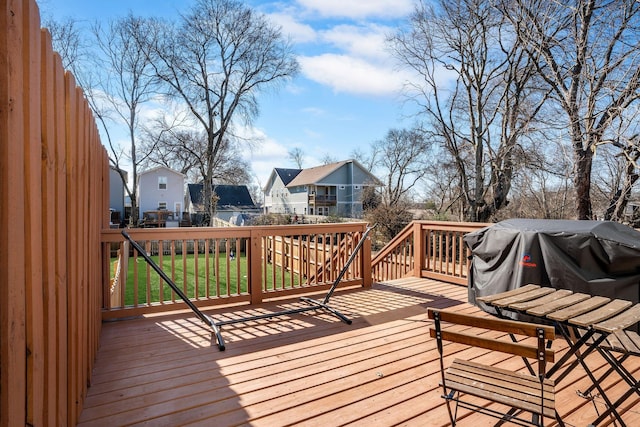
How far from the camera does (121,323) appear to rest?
3.82m

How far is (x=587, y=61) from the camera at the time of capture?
6.93m

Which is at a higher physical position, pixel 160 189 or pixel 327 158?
pixel 327 158

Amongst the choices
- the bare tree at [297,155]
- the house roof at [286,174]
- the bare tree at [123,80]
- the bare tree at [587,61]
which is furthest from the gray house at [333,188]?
the bare tree at [587,61]

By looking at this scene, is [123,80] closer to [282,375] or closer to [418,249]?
[418,249]

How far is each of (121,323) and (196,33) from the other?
46.0 feet

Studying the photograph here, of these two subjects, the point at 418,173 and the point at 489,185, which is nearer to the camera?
the point at 489,185

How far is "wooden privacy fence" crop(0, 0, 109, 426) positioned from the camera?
0.99 m

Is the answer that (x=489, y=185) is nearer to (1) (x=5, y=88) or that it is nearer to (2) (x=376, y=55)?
(2) (x=376, y=55)

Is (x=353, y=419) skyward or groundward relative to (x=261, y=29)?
groundward

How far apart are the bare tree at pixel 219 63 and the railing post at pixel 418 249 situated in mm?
12012

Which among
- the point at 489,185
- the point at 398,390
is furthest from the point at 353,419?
the point at 489,185

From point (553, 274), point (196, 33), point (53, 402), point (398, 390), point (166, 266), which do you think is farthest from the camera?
point (196, 33)

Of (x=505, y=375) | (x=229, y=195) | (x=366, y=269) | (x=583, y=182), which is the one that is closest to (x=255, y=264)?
(x=366, y=269)

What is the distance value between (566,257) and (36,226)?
403cm
